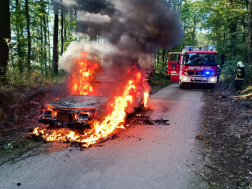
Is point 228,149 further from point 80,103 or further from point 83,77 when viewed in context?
point 83,77

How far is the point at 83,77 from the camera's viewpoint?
6961 millimetres

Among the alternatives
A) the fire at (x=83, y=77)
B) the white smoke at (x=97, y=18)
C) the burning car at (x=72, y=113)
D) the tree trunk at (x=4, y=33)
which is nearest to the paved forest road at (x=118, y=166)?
the burning car at (x=72, y=113)

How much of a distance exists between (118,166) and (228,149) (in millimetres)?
2690

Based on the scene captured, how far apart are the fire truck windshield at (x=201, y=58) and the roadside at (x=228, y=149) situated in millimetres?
6348

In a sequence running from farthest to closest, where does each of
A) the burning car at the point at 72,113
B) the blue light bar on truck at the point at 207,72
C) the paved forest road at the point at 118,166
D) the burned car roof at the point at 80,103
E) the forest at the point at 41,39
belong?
the blue light bar on truck at the point at 207,72
the forest at the point at 41,39
the burned car roof at the point at 80,103
the burning car at the point at 72,113
the paved forest road at the point at 118,166

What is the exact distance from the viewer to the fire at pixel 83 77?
649cm

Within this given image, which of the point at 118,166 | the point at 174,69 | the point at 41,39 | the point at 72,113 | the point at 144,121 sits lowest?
the point at 118,166

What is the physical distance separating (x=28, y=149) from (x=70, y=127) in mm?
1039

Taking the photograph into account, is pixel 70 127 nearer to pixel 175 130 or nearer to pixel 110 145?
pixel 110 145

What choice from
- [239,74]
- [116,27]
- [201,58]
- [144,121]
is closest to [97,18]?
[116,27]

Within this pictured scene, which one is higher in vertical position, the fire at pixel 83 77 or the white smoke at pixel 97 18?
the white smoke at pixel 97 18

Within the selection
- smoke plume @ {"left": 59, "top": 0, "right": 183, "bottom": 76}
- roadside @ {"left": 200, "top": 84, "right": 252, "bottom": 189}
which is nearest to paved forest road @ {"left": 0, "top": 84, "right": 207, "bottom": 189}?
roadside @ {"left": 200, "top": 84, "right": 252, "bottom": 189}

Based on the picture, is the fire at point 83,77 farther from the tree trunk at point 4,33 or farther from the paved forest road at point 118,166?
the tree trunk at point 4,33

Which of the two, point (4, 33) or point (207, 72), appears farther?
point (207, 72)
